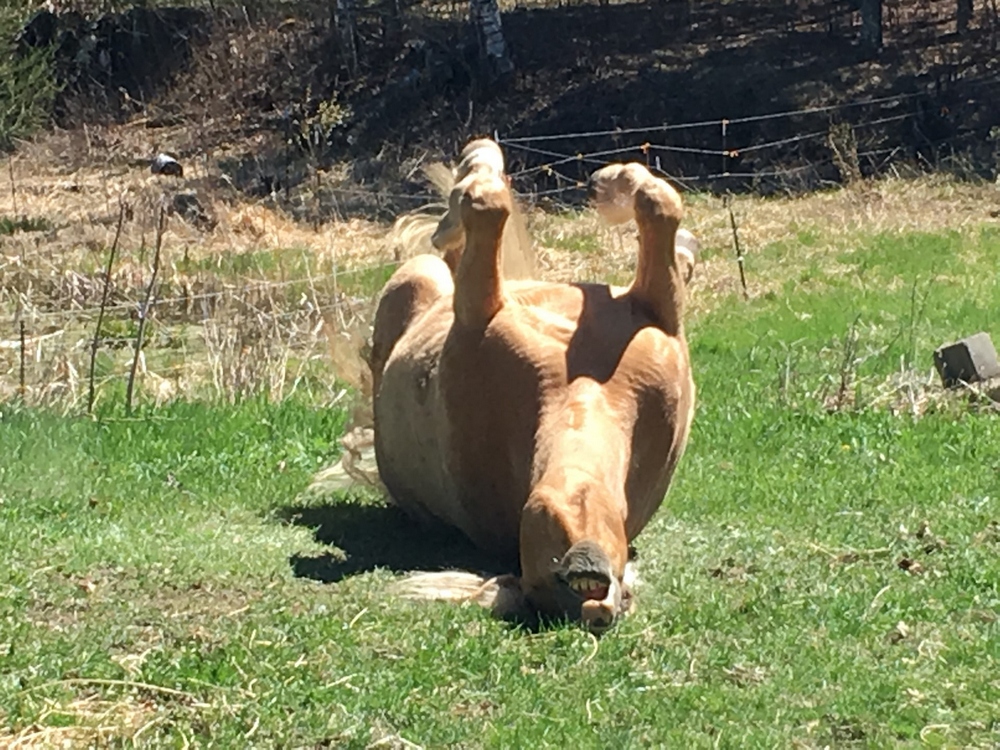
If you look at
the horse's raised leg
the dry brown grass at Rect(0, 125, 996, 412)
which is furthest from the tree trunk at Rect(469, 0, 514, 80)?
the horse's raised leg

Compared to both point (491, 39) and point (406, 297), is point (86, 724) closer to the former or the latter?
point (406, 297)

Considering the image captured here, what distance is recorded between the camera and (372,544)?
23.2ft

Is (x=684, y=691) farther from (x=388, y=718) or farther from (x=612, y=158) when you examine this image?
(x=612, y=158)

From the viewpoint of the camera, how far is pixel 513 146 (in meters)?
27.9

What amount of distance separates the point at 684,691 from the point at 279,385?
6.94 m

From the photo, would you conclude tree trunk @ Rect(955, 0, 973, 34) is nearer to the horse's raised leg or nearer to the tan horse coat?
the horse's raised leg

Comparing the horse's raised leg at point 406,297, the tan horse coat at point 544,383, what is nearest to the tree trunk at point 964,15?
the horse's raised leg at point 406,297

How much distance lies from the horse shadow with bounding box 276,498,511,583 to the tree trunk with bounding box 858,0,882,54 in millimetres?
23954

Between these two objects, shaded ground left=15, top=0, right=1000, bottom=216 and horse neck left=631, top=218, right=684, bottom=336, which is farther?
shaded ground left=15, top=0, right=1000, bottom=216

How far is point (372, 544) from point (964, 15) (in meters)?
26.4

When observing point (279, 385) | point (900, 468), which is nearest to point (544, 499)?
point (900, 468)

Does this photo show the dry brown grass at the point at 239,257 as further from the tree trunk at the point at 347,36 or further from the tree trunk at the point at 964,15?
the tree trunk at the point at 964,15

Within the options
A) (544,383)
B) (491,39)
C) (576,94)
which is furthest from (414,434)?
(491,39)

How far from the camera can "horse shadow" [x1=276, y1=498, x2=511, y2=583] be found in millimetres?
6555
